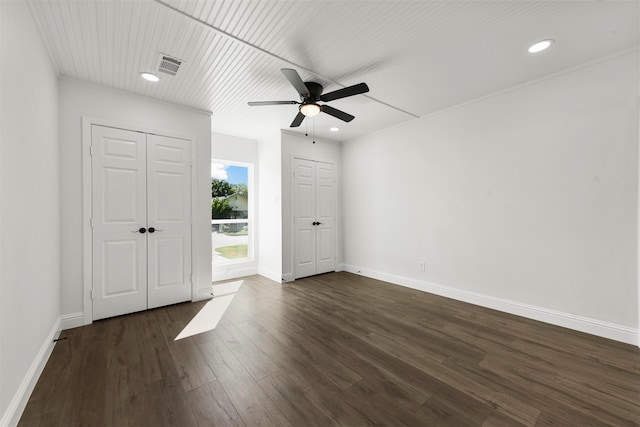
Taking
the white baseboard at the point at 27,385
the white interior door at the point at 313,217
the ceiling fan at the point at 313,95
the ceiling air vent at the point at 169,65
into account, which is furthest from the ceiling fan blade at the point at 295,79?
the white baseboard at the point at 27,385

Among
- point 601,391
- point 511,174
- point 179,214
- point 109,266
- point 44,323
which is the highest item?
point 511,174

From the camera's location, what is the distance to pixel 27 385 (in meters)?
Result: 1.81

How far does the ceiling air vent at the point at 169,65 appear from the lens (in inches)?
103

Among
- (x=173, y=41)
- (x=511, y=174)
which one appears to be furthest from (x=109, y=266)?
(x=511, y=174)

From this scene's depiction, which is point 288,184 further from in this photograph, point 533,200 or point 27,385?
point 27,385

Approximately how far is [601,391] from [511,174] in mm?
2338

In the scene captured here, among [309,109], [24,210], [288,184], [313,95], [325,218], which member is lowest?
[325,218]

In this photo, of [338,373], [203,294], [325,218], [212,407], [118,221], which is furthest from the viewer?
[325,218]

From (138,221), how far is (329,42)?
3128mm

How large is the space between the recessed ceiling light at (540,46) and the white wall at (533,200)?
73 centimetres

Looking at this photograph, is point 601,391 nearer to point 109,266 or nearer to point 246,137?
point 109,266

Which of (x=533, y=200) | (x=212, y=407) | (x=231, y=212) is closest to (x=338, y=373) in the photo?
(x=212, y=407)

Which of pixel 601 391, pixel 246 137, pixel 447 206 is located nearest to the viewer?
pixel 601 391

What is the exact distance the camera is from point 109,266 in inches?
125
